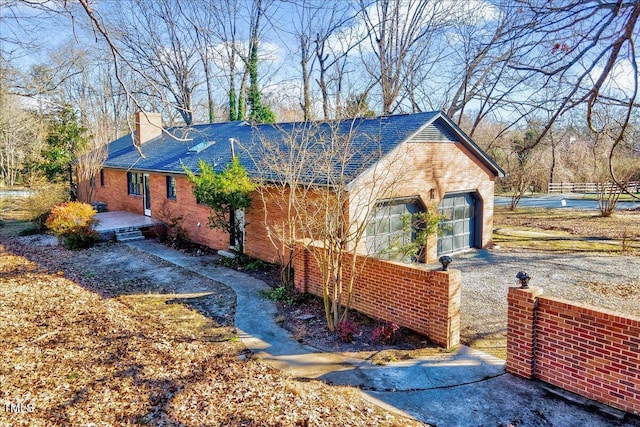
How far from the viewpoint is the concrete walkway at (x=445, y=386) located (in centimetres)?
577

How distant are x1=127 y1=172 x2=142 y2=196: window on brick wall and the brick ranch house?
17cm

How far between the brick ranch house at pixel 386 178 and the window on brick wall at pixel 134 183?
0.55 feet

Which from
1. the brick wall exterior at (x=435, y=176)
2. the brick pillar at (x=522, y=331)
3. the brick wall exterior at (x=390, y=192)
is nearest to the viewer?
the brick pillar at (x=522, y=331)

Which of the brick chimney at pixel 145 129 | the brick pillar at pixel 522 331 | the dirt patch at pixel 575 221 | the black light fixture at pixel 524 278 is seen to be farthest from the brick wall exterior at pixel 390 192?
the dirt patch at pixel 575 221

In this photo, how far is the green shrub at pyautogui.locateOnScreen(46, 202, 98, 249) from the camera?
648 inches

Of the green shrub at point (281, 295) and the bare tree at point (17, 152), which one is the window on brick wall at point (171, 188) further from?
the bare tree at point (17, 152)

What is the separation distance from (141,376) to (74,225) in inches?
478

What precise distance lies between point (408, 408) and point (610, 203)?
87.3 ft

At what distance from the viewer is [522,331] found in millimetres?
6820

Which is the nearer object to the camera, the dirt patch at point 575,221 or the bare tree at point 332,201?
the bare tree at point 332,201

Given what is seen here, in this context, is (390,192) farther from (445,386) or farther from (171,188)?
(171,188)

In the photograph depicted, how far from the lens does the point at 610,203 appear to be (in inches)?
1055

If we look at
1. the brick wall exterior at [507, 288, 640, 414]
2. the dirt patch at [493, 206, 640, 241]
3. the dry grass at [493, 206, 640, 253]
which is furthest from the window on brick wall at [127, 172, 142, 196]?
the brick wall exterior at [507, 288, 640, 414]

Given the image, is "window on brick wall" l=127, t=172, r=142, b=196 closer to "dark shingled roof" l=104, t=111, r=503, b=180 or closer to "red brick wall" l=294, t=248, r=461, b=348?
"dark shingled roof" l=104, t=111, r=503, b=180
